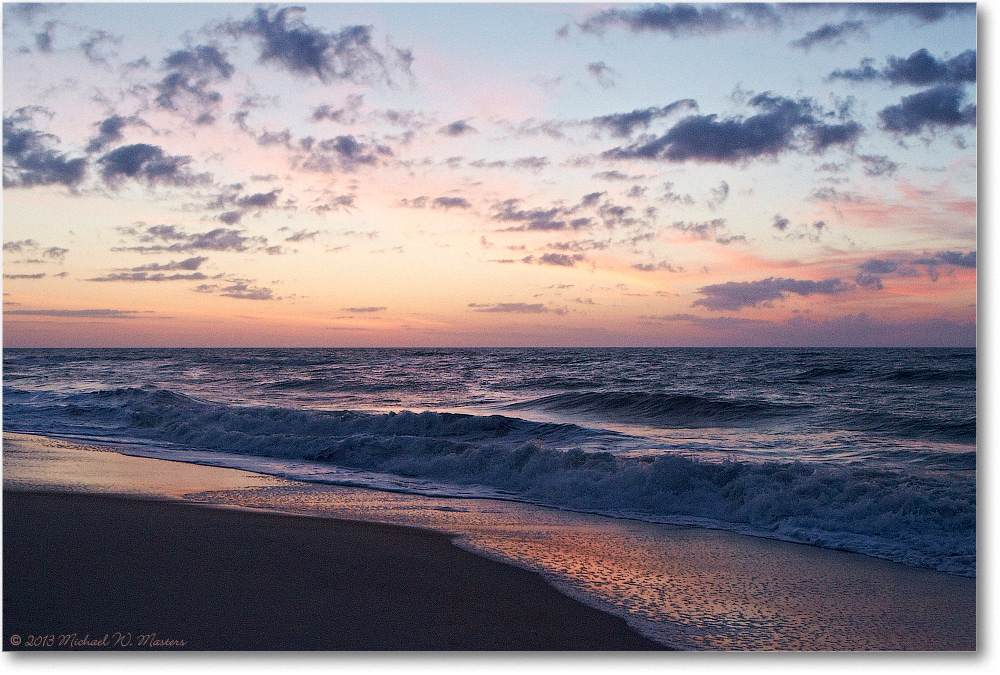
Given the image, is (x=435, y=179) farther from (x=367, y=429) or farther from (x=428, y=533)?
(x=367, y=429)

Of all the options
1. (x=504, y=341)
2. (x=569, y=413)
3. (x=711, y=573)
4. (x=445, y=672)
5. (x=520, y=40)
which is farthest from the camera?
(x=569, y=413)

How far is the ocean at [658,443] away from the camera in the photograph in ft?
18.3

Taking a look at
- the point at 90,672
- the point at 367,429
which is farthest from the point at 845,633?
the point at 367,429

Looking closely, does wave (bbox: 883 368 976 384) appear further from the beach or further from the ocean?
the beach

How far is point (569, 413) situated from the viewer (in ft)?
46.4

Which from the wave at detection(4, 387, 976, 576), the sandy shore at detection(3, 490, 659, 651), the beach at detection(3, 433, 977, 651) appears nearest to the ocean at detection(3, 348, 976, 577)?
the wave at detection(4, 387, 976, 576)

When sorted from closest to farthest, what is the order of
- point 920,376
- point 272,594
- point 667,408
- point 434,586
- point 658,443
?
1. point 272,594
2. point 434,586
3. point 658,443
4. point 920,376
5. point 667,408

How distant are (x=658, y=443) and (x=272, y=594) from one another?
651cm

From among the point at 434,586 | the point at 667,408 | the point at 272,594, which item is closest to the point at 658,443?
the point at 667,408

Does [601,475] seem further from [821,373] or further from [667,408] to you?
[821,373]

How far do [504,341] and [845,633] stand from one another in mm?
7259

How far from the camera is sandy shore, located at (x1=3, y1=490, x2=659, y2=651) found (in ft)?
11.7

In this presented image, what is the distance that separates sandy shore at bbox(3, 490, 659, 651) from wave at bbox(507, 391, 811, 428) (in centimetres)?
788

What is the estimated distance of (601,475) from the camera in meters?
6.98
